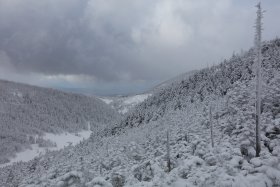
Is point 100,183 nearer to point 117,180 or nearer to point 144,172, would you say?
point 117,180

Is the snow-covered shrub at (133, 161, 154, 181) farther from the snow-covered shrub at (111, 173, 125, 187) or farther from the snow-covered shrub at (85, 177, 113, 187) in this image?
the snow-covered shrub at (85, 177, 113, 187)

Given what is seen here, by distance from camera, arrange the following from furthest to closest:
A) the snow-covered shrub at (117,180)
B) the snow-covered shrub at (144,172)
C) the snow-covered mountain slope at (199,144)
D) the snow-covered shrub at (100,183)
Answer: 1. the snow-covered shrub at (144,172)
2. the snow-covered shrub at (117,180)
3. the snow-covered mountain slope at (199,144)
4. the snow-covered shrub at (100,183)

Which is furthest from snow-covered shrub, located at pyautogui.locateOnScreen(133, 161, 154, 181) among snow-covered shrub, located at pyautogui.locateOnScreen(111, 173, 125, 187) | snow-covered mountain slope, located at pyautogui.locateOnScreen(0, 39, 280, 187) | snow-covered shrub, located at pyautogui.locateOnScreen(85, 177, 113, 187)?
snow-covered shrub, located at pyautogui.locateOnScreen(85, 177, 113, 187)

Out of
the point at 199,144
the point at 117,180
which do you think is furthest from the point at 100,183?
the point at 199,144

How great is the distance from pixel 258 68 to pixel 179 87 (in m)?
96.6

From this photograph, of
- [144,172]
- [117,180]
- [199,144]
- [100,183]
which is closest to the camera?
[100,183]

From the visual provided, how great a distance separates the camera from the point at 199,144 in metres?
34.3

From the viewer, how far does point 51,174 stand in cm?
1792

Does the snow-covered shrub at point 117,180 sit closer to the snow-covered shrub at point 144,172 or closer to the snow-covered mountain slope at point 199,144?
the snow-covered mountain slope at point 199,144

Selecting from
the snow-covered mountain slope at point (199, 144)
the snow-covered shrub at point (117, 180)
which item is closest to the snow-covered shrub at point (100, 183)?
the snow-covered mountain slope at point (199, 144)

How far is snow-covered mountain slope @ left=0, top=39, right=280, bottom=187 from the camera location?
49.4 feet

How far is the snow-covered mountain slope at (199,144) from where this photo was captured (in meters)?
15.0

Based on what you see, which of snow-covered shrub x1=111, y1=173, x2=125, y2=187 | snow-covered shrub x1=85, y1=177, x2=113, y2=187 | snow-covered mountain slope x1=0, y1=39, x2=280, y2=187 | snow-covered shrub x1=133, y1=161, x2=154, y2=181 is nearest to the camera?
snow-covered shrub x1=85, y1=177, x2=113, y2=187

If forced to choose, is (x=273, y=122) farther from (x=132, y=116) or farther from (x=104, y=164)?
(x=132, y=116)
